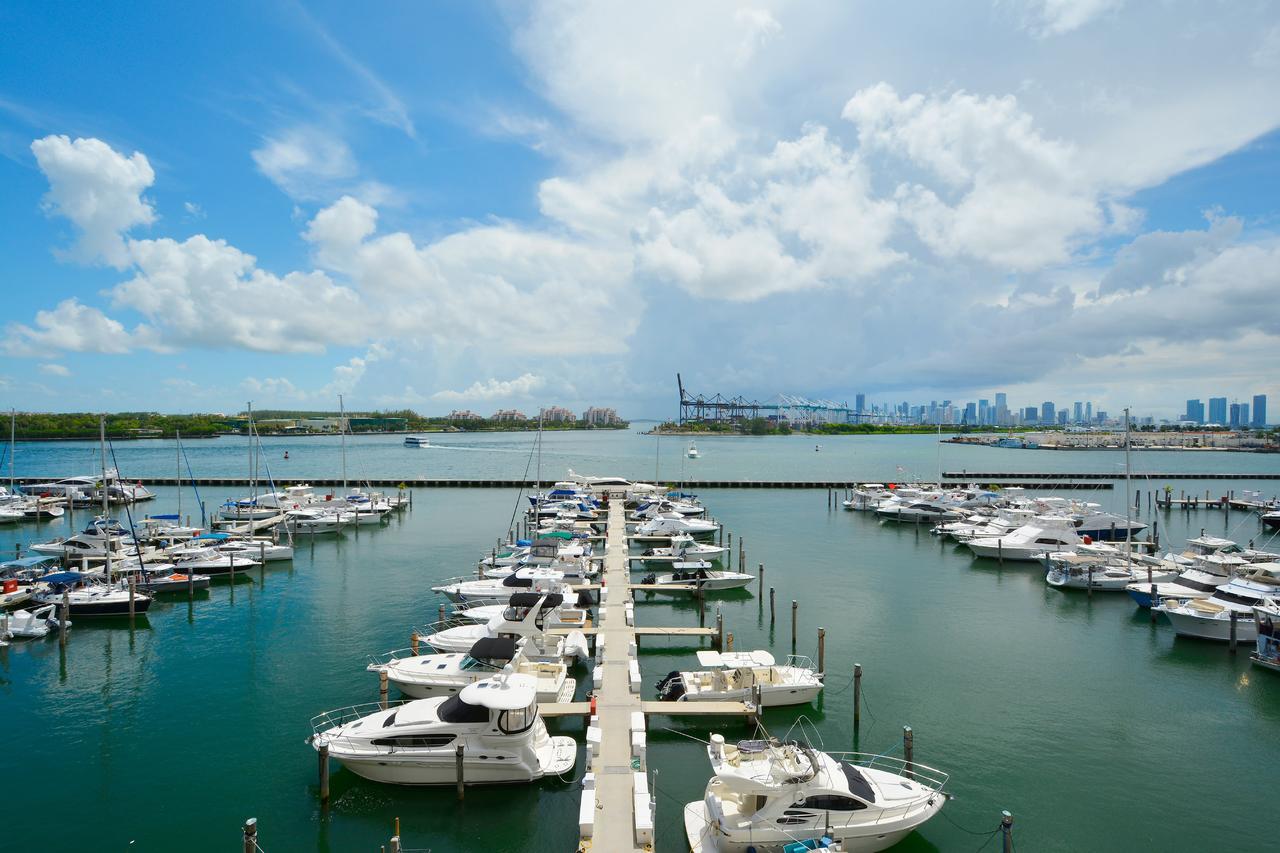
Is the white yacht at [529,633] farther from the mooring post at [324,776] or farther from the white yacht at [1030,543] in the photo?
the white yacht at [1030,543]

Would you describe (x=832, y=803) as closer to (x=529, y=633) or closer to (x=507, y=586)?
(x=529, y=633)

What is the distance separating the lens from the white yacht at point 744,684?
1927cm

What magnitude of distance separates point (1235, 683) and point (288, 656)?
32.0 metres

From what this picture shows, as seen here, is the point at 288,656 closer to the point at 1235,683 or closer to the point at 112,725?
the point at 112,725

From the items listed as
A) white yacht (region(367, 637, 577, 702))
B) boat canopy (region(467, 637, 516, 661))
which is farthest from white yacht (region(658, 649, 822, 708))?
boat canopy (region(467, 637, 516, 661))

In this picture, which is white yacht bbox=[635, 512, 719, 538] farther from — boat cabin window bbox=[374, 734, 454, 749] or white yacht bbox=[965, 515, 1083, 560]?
boat cabin window bbox=[374, 734, 454, 749]

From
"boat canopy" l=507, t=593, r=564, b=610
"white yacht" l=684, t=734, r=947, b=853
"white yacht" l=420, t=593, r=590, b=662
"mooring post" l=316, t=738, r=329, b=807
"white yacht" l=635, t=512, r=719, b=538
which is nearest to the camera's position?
"white yacht" l=684, t=734, r=947, b=853

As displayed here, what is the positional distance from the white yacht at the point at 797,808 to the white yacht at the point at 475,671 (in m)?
6.62

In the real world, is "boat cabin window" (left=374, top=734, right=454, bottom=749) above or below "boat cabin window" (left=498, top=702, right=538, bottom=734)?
below

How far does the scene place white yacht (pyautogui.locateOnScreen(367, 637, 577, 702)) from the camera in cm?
1934

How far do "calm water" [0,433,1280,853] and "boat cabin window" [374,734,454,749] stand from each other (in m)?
1.08

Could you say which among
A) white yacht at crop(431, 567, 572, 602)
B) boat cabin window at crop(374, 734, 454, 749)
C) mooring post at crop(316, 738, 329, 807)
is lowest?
mooring post at crop(316, 738, 329, 807)

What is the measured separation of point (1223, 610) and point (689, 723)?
2202cm

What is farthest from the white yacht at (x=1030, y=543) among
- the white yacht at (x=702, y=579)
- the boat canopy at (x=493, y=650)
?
the boat canopy at (x=493, y=650)
